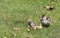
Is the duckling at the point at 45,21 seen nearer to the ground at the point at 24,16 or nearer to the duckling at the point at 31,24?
the ground at the point at 24,16

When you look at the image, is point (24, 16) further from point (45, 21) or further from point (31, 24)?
point (45, 21)

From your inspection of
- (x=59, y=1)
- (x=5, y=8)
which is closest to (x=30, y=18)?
(x=5, y=8)

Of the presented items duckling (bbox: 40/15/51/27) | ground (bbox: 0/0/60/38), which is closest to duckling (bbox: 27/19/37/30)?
ground (bbox: 0/0/60/38)

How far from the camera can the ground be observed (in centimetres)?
537

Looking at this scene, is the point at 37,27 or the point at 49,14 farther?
the point at 49,14

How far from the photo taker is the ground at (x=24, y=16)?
537 cm

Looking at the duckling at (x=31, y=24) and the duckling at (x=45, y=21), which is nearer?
the duckling at (x=31, y=24)

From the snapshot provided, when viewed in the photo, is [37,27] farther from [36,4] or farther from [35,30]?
[36,4]

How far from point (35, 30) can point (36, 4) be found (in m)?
1.37

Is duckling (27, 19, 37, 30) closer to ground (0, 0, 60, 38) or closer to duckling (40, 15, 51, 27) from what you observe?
ground (0, 0, 60, 38)

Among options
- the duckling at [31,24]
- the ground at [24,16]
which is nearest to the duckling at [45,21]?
the ground at [24,16]

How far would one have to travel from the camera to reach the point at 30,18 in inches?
234

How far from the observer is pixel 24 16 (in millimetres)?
6031

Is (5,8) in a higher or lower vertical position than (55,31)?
higher
